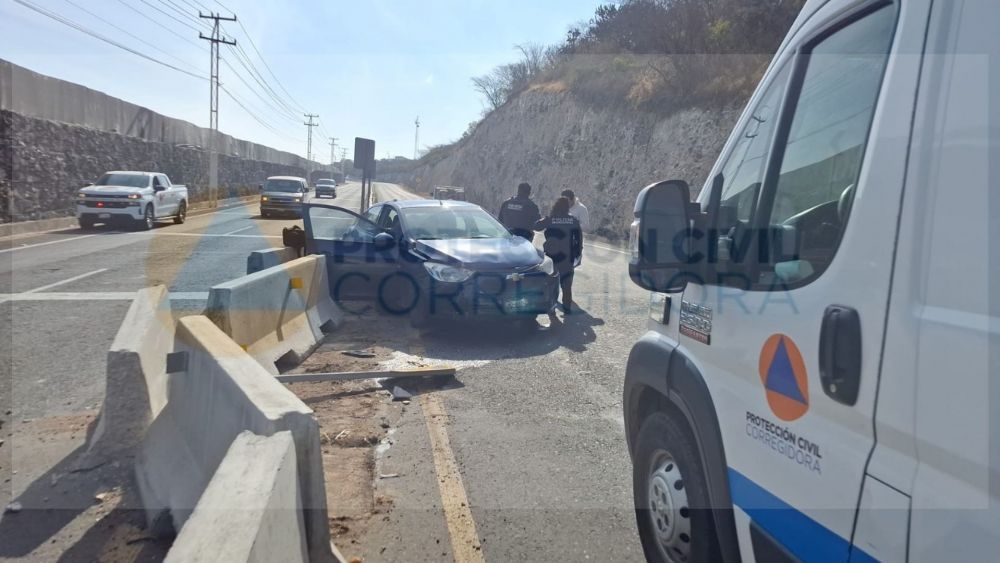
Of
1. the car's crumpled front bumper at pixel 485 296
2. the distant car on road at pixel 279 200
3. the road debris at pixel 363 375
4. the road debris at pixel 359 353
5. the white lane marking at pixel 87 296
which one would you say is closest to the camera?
the road debris at pixel 363 375

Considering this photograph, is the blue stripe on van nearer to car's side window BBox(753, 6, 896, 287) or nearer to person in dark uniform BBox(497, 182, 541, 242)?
car's side window BBox(753, 6, 896, 287)

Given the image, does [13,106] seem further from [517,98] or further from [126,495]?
[517,98]

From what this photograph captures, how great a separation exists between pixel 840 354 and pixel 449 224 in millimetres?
7728

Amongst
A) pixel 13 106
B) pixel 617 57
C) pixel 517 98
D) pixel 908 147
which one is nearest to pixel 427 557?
pixel 908 147

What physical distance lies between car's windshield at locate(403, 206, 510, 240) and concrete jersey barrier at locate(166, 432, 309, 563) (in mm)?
6271

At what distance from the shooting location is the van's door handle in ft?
5.90

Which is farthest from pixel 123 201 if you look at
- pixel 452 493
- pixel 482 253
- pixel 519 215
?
pixel 452 493

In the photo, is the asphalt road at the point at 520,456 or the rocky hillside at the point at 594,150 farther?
the rocky hillside at the point at 594,150

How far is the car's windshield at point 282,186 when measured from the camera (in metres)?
31.0

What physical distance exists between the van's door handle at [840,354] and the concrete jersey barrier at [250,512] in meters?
1.74

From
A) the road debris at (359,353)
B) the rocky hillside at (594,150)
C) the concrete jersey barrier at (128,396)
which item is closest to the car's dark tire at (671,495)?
the concrete jersey barrier at (128,396)

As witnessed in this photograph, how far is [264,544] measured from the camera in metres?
2.19

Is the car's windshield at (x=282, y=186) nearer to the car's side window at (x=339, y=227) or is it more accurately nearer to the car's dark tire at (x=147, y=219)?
the car's dark tire at (x=147, y=219)

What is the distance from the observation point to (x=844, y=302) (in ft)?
6.09
